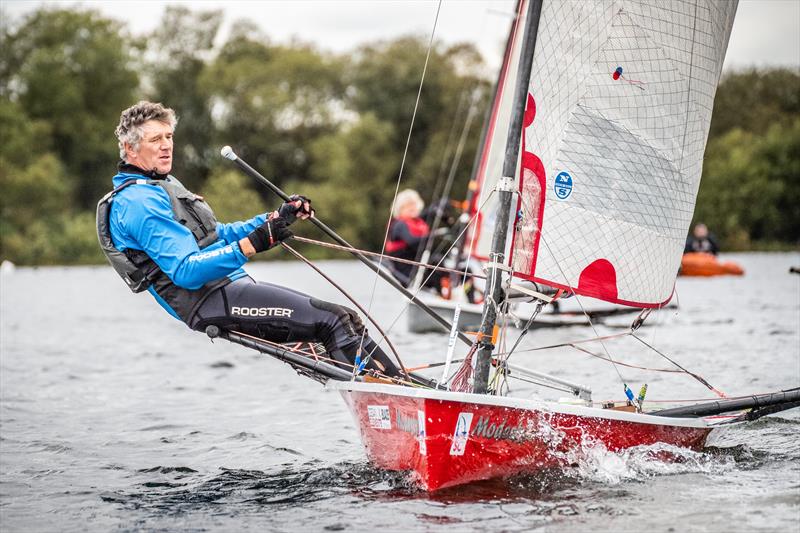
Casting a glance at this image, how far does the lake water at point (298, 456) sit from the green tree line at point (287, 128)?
32.9 metres

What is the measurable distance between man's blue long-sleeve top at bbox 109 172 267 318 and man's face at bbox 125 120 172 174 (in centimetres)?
17

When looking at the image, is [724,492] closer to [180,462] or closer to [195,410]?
[180,462]

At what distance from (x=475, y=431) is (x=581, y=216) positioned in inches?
52.7

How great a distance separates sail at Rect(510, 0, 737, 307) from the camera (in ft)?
16.8

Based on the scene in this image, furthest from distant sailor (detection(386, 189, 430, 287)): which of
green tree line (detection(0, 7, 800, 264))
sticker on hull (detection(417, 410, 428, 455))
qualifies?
green tree line (detection(0, 7, 800, 264))

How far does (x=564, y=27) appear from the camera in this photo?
16.6 feet

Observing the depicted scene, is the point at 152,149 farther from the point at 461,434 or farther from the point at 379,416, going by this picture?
the point at 461,434

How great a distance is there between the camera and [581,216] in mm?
5219

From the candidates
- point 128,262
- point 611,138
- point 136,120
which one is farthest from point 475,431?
point 136,120

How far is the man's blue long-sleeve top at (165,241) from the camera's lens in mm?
4816

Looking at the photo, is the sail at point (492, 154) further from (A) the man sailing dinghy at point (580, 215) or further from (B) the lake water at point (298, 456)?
(A) the man sailing dinghy at point (580, 215)

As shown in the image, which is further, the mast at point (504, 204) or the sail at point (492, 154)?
the sail at point (492, 154)

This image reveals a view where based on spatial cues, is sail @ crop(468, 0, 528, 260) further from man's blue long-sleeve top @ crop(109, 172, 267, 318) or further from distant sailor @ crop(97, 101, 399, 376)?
man's blue long-sleeve top @ crop(109, 172, 267, 318)

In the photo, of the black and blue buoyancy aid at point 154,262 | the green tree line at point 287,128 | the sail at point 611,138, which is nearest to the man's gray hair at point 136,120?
the black and blue buoyancy aid at point 154,262
